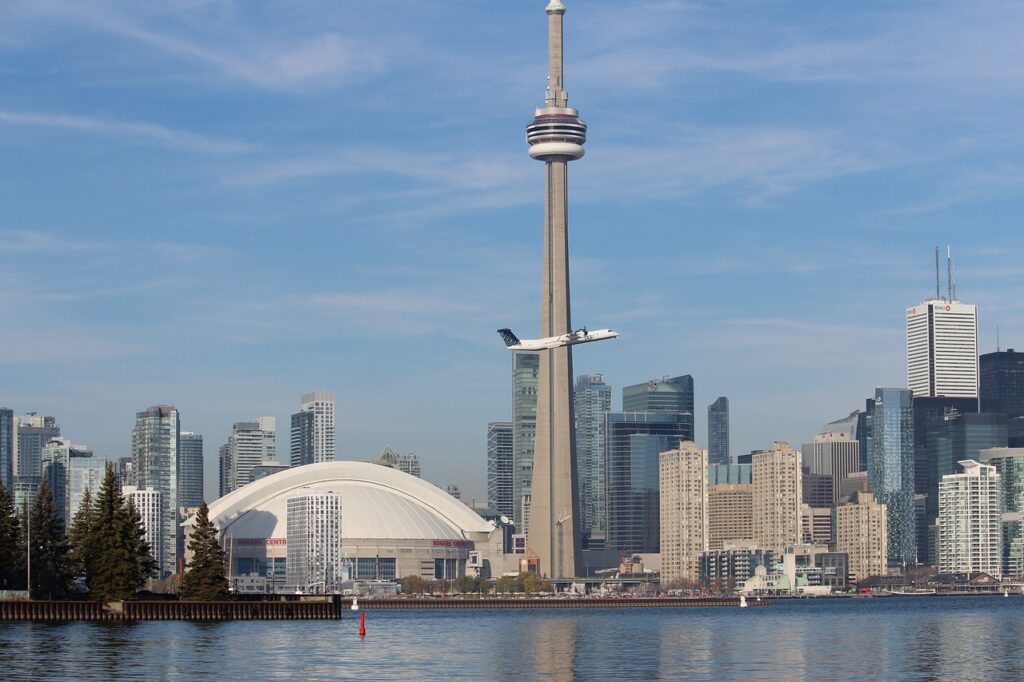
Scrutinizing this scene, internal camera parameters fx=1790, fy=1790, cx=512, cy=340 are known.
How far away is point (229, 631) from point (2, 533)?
26.3 metres

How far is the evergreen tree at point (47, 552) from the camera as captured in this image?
161250mm

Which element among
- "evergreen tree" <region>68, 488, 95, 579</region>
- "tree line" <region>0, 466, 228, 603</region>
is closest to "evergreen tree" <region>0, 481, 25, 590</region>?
"tree line" <region>0, 466, 228, 603</region>

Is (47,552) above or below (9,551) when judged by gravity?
below

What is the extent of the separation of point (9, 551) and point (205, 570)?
20.6 meters

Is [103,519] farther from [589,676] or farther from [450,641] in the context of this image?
[589,676]

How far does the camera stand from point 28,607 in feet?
497

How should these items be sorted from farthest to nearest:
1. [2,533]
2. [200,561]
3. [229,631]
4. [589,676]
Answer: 1. [200,561]
2. [2,533]
3. [229,631]
4. [589,676]

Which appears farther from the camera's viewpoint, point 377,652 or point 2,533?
point 2,533

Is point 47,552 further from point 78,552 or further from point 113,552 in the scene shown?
point 113,552

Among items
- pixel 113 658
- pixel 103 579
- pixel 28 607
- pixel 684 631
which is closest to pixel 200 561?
pixel 103 579

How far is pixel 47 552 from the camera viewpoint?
162 m

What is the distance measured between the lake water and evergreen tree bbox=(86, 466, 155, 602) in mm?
7510

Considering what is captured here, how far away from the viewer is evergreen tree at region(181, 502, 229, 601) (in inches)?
6693

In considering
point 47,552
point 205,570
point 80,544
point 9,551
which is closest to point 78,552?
point 80,544
